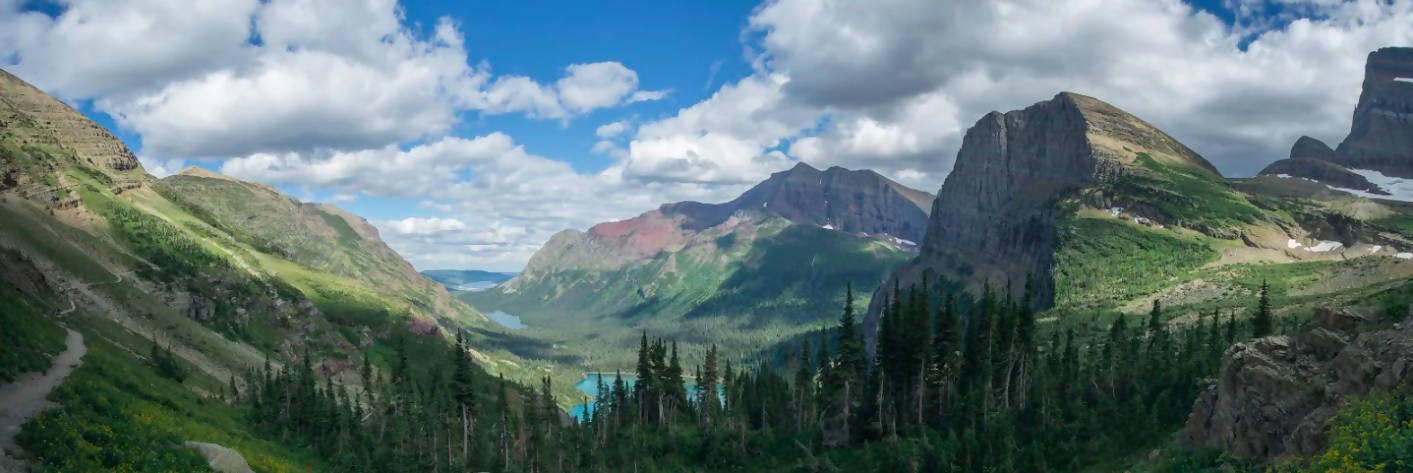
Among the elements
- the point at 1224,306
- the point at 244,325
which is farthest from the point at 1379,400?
the point at 244,325

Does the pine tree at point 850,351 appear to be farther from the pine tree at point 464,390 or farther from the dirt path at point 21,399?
the dirt path at point 21,399

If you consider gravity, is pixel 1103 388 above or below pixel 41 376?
below

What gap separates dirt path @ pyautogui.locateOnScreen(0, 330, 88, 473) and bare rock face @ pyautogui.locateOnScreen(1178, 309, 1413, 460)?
2067 inches

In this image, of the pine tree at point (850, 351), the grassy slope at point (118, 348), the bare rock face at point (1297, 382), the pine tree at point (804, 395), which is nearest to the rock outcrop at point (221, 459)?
the grassy slope at point (118, 348)

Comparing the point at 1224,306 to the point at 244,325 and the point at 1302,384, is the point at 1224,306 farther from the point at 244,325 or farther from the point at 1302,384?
the point at 244,325

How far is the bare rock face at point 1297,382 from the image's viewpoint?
95.5 feet

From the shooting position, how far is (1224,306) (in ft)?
464

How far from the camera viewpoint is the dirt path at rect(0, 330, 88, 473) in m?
25.8

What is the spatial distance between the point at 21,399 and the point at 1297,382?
6381 centimetres

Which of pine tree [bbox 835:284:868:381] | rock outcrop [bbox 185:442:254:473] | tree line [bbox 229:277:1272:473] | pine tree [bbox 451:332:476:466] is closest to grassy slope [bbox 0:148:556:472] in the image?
rock outcrop [bbox 185:442:254:473]

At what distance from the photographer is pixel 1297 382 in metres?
34.2

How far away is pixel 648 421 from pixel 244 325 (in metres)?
149

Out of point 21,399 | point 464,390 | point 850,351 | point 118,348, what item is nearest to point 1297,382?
point 850,351

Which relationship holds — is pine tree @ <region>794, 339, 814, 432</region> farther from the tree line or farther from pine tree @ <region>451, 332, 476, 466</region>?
pine tree @ <region>451, 332, 476, 466</region>
